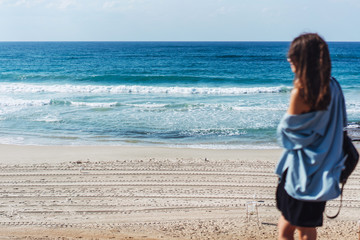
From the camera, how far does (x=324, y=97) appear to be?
2117mm

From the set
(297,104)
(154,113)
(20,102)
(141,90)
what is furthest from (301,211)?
(141,90)

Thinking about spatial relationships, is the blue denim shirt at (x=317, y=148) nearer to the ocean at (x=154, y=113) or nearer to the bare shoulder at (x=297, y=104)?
the bare shoulder at (x=297, y=104)

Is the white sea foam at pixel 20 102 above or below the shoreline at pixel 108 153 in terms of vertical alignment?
above

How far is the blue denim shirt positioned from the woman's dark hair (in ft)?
0.29

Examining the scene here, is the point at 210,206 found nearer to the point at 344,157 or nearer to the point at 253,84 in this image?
the point at 344,157

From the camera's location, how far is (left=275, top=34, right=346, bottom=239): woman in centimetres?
212

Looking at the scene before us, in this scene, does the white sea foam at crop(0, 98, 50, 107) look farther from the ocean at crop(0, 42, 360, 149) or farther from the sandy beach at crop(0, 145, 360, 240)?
the sandy beach at crop(0, 145, 360, 240)

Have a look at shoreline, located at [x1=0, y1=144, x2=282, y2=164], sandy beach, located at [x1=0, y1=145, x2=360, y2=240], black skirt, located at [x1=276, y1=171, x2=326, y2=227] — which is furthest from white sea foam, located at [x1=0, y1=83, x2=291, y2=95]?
black skirt, located at [x1=276, y1=171, x2=326, y2=227]

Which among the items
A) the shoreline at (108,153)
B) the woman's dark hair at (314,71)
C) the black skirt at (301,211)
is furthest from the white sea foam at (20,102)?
the woman's dark hair at (314,71)

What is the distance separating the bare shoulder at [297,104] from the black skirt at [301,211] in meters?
0.43

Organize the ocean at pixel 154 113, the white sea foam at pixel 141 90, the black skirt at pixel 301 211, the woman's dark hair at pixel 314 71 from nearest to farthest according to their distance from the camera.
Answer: the woman's dark hair at pixel 314 71 → the black skirt at pixel 301 211 → the ocean at pixel 154 113 → the white sea foam at pixel 141 90

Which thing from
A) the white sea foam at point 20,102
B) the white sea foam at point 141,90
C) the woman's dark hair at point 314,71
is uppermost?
the woman's dark hair at point 314,71

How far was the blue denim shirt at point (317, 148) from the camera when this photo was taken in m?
2.20

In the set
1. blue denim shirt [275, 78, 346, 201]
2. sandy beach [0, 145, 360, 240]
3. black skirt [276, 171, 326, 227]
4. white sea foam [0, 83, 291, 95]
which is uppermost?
blue denim shirt [275, 78, 346, 201]
